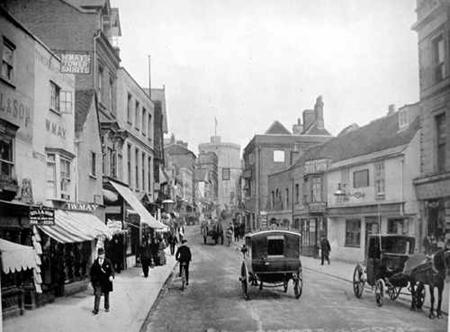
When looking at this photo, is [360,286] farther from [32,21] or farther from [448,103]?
[32,21]

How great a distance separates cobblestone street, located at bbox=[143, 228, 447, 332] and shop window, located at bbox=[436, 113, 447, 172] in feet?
3.90

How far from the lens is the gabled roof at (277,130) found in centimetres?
516

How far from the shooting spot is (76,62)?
4.42 metres

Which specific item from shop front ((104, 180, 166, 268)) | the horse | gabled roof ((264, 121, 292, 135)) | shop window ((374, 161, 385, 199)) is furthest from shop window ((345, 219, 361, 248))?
shop front ((104, 180, 166, 268))

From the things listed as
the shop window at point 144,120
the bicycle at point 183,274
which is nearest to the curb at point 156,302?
the bicycle at point 183,274

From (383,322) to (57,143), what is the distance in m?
2.85

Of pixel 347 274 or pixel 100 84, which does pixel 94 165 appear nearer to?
pixel 100 84

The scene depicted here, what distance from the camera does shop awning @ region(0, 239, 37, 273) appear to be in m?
3.77

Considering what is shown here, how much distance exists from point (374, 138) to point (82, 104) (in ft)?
8.20

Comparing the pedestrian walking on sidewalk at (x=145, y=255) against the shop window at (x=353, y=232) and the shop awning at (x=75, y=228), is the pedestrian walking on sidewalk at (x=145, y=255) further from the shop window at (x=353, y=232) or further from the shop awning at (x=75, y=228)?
the shop window at (x=353, y=232)

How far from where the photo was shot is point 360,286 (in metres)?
6.79

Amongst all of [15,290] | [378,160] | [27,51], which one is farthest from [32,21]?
[378,160]

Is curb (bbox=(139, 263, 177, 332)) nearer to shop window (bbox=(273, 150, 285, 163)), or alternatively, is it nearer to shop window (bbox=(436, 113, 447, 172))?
shop window (bbox=(273, 150, 285, 163))

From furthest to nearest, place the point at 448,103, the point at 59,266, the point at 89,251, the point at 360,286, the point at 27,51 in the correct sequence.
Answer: the point at 360,286, the point at 89,251, the point at 59,266, the point at 448,103, the point at 27,51
